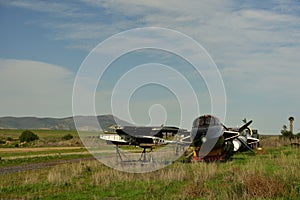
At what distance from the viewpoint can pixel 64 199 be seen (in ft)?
46.7

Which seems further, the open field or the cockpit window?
the cockpit window

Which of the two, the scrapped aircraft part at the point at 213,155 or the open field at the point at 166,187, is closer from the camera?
the open field at the point at 166,187

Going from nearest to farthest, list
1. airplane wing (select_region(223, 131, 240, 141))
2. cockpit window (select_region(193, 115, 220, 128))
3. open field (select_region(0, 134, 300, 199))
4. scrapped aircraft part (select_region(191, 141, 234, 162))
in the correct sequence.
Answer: open field (select_region(0, 134, 300, 199)) < cockpit window (select_region(193, 115, 220, 128)) < scrapped aircraft part (select_region(191, 141, 234, 162)) < airplane wing (select_region(223, 131, 240, 141))

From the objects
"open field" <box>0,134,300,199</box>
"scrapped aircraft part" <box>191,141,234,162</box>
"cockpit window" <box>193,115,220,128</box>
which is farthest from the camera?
"scrapped aircraft part" <box>191,141,234,162</box>

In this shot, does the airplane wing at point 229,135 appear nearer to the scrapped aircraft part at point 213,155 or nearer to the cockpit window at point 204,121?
the scrapped aircraft part at point 213,155

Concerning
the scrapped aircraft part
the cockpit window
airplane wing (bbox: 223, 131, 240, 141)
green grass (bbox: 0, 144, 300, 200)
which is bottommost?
green grass (bbox: 0, 144, 300, 200)

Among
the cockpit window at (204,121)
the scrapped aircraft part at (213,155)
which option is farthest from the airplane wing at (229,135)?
the cockpit window at (204,121)

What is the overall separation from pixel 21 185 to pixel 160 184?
606cm

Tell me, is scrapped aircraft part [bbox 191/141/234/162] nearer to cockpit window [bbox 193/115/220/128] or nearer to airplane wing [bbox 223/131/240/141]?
airplane wing [bbox 223/131/240/141]

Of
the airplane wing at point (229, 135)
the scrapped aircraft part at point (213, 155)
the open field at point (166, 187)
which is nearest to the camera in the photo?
the open field at point (166, 187)

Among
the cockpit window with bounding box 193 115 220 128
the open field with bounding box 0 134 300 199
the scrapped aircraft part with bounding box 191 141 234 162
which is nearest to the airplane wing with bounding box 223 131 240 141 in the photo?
the scrapped aircraft part with bounding box 191 141 234 162

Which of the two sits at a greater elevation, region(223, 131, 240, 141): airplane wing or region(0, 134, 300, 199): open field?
region(223, 131, 240, 141): airplane wing

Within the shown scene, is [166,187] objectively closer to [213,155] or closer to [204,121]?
[204,121]

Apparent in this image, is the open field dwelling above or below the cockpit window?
below
